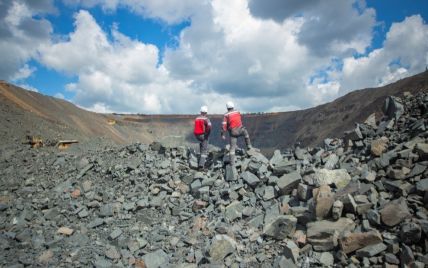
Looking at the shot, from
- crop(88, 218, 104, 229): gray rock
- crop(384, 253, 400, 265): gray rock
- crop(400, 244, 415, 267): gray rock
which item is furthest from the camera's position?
crop(88, 218, 104, 229): gray rock

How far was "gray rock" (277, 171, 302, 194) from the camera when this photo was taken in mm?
7684

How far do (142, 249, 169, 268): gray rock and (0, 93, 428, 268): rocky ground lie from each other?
2cm

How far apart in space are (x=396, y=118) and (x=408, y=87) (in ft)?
82.3

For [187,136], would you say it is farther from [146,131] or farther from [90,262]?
[90,262]

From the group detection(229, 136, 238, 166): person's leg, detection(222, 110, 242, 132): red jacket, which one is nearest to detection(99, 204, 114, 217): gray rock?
detection(229, 136, 238, 166): person's leg

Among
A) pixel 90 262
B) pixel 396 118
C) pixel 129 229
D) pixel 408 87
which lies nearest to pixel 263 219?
pixel 129 229

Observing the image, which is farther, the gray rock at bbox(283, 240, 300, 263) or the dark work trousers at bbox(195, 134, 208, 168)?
the dark work trousers at bbox(195, 134, 208, 168)

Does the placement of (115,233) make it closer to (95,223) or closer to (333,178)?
(95,223)

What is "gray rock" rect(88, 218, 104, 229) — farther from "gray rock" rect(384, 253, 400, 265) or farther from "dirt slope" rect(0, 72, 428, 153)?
"dirt slope" rect(0, 72, 428, 153)

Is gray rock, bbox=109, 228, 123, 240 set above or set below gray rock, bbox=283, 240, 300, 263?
below

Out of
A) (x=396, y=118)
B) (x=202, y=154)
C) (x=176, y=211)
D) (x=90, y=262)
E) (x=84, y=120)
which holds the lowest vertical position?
(x=90, y=262)

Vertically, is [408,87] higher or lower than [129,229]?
higher

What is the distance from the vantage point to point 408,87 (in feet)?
97.2

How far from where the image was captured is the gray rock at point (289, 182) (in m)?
7.68
